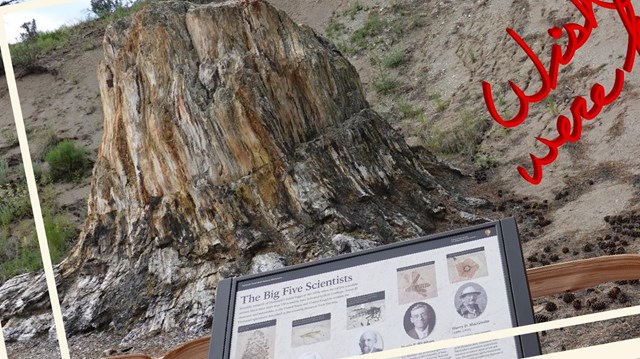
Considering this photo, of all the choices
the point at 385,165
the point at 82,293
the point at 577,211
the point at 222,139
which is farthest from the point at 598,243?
the point at 82,293

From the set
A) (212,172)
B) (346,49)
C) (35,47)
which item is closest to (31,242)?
(212,172)

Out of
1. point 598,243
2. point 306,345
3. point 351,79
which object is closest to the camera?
point 306,345

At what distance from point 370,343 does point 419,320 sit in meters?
0.11

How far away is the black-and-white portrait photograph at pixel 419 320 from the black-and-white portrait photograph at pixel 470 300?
6 centimetres

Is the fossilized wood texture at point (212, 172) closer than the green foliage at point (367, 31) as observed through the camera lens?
Yes

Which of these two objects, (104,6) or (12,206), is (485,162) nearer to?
(12,206)

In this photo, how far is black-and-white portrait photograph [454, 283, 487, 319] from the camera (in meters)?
1.56

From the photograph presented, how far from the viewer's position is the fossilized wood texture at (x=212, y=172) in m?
5.58

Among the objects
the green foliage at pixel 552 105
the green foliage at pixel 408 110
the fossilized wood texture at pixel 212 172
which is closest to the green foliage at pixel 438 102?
the green foliage at pixel 408 110

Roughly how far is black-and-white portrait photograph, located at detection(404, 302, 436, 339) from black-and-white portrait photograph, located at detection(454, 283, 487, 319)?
0.06m

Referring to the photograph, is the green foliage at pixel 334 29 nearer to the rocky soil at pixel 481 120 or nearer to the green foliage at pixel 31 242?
the rocky soil at pixel 481 120

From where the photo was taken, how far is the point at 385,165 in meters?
6.55

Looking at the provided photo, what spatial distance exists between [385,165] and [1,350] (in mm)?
4959

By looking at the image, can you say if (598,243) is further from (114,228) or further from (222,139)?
(114,228)
